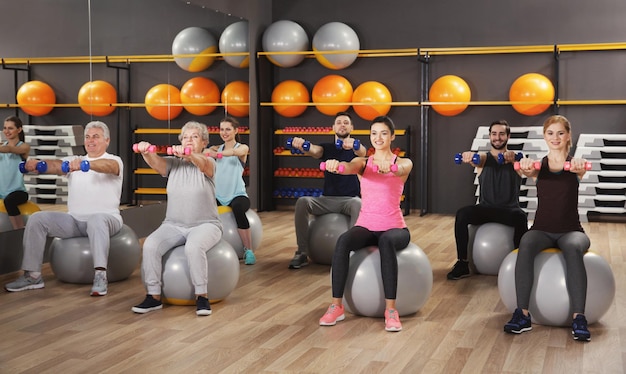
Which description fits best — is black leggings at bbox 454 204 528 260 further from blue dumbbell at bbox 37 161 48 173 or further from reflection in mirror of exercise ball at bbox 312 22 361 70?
reflection in mirror of exercise ball at bbox 312 22 361 70

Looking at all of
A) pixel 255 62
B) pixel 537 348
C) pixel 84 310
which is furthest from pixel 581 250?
pixel 255 62

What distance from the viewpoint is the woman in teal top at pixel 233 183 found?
5.23 metres

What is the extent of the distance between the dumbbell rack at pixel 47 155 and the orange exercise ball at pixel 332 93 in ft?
10.8

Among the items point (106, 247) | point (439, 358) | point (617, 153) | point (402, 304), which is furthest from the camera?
point (617, 153)

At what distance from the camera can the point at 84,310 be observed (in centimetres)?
386

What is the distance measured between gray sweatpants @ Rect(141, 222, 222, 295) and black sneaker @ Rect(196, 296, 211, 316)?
0.03 metres

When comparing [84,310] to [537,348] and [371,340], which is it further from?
[537,348]

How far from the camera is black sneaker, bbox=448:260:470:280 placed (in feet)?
15.5

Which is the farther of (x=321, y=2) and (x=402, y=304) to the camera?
(x=321, y=2)

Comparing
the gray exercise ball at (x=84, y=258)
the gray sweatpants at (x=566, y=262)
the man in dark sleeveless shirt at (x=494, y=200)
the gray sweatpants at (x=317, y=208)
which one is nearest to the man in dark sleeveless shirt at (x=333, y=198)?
the gray sweatpants at (x=317, y=208)

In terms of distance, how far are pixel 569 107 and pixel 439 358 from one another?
5346 mm

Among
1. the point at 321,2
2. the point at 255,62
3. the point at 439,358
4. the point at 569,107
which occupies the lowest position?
the point at 439,358

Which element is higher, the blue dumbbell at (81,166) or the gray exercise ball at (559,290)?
the blue dumbbell at (81,166)

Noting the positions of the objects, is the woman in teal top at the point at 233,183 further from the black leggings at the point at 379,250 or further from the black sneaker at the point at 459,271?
the black leggings at the point at 379,250
